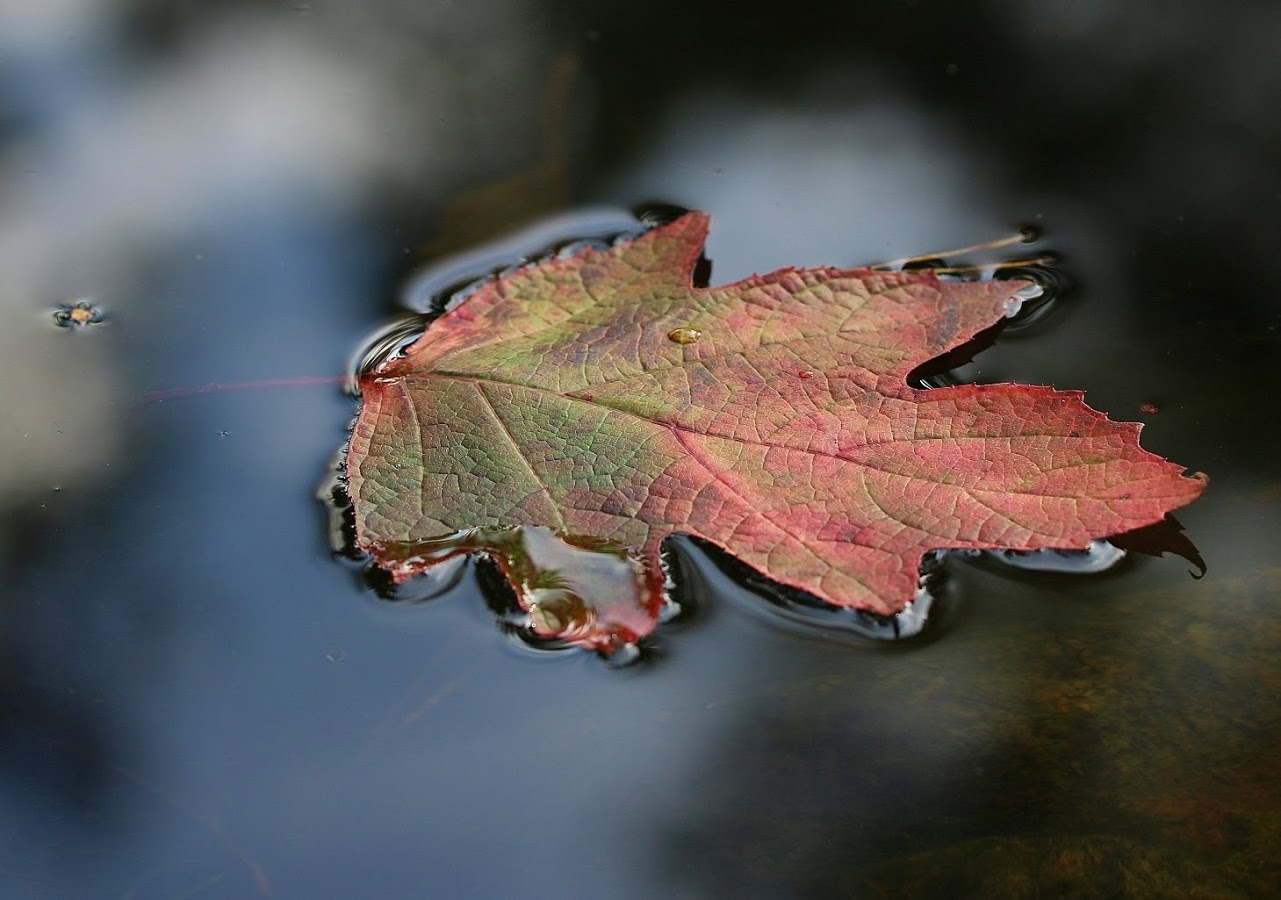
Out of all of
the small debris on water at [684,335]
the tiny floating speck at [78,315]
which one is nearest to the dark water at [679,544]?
the tiny floating speck at [78,315]

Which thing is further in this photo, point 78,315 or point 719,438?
point 78,315

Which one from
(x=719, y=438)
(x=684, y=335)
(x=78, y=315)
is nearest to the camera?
(x=719, y=438)

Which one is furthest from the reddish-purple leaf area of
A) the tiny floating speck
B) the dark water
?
the tiny floating speck

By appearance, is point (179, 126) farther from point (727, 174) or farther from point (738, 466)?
point (738, 466)

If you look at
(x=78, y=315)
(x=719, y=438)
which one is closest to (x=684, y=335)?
(x=719, y=438)

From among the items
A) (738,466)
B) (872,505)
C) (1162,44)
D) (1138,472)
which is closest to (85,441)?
(738,466)

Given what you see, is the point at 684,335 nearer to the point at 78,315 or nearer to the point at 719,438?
the point at 719,438
